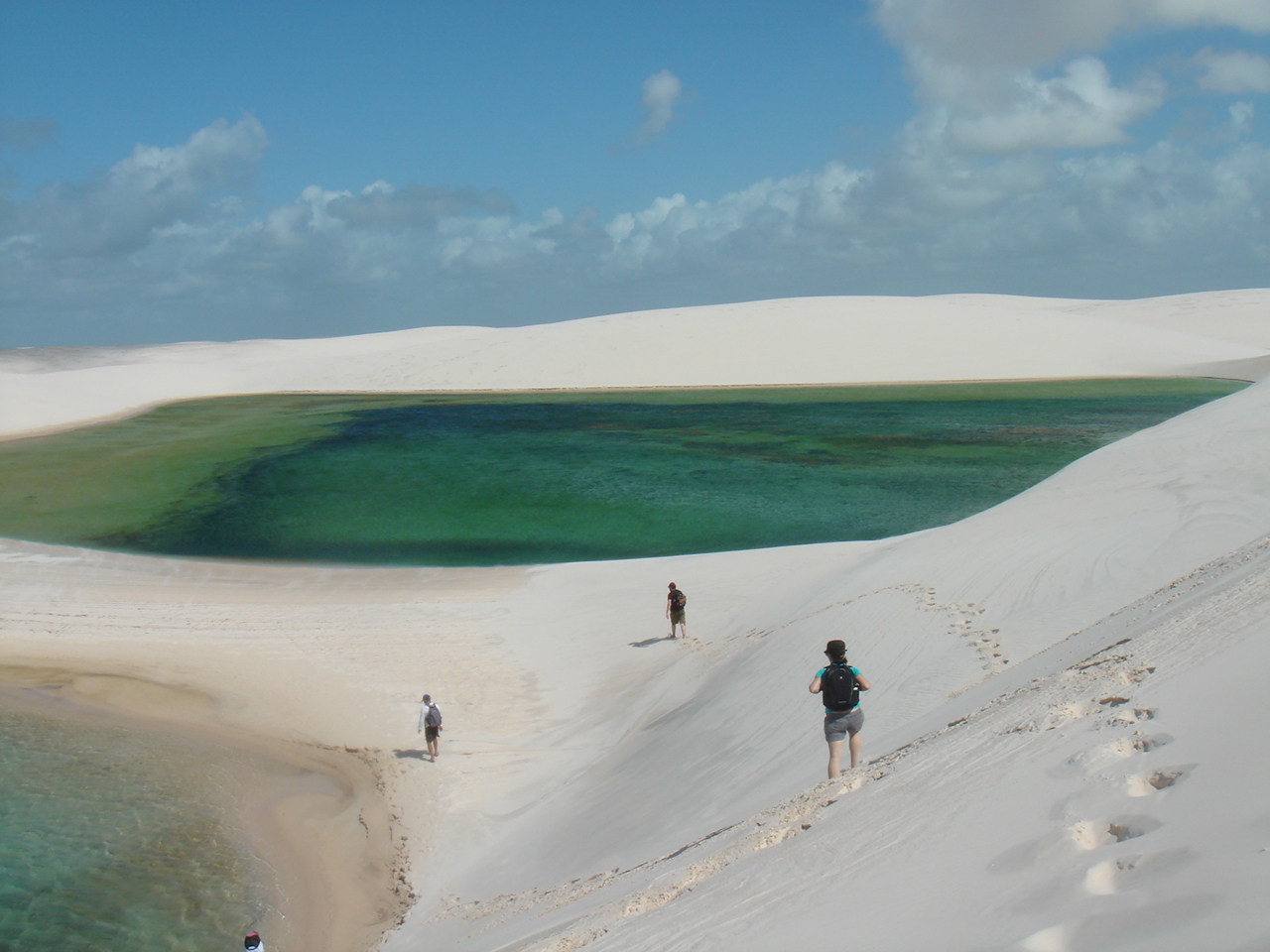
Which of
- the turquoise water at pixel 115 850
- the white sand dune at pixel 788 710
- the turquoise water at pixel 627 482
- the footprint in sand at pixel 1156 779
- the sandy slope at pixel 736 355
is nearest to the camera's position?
the white sand dune at pixel 788 710

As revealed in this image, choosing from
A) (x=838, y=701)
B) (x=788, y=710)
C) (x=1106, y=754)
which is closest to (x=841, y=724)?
(x=838, y=701)

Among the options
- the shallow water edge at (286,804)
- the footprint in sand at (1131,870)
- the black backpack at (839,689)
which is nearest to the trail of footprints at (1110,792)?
the footprint in sand at (1131,870)

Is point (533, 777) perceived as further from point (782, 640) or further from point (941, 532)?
point (941, 532)

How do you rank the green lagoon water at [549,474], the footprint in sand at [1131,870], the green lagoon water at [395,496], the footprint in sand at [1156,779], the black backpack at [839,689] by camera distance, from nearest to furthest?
the footprint in sand at [1131,870], the footprint in sand at [1156,779], the black backpack at [839,689], the green lagoon water at [395,496], the green lagoon water at [549,474]

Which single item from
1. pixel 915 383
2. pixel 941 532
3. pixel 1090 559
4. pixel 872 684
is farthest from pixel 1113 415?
pixel 872 684

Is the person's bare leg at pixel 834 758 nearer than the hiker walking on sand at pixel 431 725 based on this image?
Yes

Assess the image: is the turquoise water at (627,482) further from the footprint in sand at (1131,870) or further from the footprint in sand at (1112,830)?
the footprint in sand at (1131,870)

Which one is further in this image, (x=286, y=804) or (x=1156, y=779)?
(x=286, y=804)

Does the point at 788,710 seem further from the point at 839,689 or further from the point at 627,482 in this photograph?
the point at 627,482
